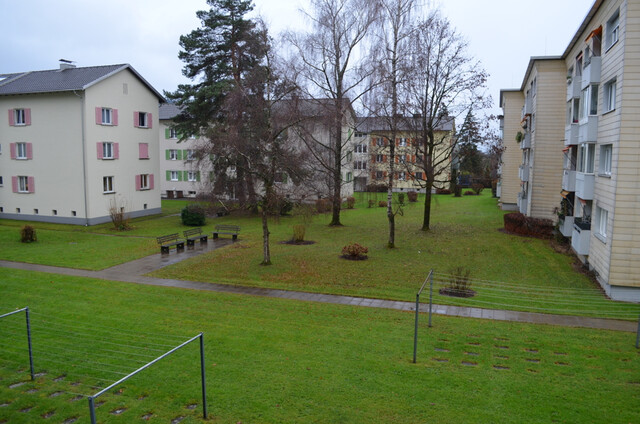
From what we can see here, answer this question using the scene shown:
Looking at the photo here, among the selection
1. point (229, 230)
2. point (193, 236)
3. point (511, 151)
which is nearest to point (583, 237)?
point (229, 230)

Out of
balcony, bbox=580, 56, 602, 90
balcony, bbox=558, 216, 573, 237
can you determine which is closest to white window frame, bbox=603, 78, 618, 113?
balcony, bbox=580, 56, 602, 90

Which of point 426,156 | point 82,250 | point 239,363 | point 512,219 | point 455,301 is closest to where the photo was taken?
point 239,363

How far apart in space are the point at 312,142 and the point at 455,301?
1963 cm

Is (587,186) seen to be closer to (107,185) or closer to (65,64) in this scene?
(107,185)

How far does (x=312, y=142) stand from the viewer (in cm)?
3256

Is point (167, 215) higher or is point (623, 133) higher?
point (623, 133)

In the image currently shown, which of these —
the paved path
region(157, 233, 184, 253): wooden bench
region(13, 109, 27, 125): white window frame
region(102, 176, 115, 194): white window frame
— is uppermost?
region(13, 109, 27, 125): white window frame

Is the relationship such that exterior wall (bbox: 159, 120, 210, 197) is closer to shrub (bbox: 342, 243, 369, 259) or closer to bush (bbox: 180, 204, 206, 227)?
bush (bbox: 180, 204, 206, 227)

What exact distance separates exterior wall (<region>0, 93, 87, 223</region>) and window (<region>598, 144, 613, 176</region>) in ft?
105

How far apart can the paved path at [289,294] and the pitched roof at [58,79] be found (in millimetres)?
16730

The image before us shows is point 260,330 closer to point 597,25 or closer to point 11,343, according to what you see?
point 11,343

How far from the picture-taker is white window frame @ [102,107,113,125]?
112 ft

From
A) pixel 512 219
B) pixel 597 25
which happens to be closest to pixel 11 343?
pixel 597 25

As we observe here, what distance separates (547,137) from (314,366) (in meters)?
27.0
